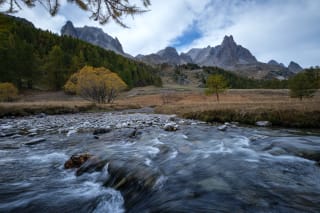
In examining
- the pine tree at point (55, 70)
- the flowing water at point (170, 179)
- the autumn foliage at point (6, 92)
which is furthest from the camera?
the pine tree at point (55, 70)

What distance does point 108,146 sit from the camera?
6465mm

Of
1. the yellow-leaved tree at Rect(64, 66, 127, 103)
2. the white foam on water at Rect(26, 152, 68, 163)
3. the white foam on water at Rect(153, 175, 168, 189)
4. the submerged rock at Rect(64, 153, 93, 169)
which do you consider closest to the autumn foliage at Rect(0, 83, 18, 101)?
the yellow-leaved tree at Rect(64, 66, 127, 103)

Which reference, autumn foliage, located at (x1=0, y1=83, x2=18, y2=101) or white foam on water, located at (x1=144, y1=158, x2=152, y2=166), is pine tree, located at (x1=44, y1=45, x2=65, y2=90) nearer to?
autumn foliage, located at (x1=0, y1=83, x2=18, y2=101)

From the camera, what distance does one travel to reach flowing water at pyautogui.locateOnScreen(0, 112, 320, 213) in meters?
2.83

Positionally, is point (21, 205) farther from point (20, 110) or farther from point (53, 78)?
point (53, 78)

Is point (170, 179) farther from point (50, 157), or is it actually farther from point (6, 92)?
point (6, 92)

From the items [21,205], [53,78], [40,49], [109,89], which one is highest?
[40,49]

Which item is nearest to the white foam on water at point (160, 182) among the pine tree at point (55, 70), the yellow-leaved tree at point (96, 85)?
the yellow-leaved tree at point (96, 85)

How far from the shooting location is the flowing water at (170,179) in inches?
112

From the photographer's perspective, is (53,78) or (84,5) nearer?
(84,5)

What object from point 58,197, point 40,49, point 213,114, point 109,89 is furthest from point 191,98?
point 40,49

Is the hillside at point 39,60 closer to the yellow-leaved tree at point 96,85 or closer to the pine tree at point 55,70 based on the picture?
the pine tree at point 55,70

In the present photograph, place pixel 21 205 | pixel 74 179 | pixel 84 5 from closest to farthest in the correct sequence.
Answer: pixel 21 205 → pixel 84 5 → pixel 74 179

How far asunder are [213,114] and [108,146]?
26.4ft
